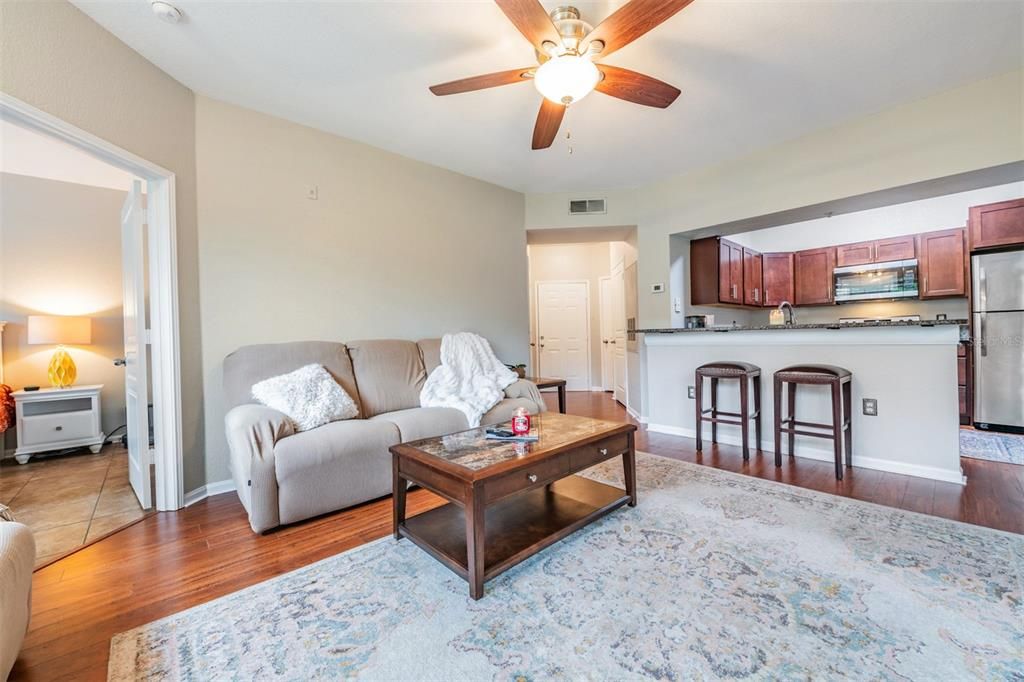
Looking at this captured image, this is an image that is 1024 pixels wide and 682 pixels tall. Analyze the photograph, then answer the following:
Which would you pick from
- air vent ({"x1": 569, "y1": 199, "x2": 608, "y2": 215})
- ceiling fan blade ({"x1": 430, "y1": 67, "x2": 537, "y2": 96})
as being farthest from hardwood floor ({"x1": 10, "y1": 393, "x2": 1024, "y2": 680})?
air vent ({"x1": 569, "y1": 199, "x2": 608, "y2": 215})

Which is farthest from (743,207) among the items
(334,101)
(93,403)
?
(93,403)

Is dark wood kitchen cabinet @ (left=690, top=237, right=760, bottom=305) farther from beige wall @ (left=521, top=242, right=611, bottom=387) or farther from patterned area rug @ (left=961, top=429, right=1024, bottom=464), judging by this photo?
beige wall @ (left=521, top=242, right=611, bottom=387)

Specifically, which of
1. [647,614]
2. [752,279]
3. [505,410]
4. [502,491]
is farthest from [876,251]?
[502,491]

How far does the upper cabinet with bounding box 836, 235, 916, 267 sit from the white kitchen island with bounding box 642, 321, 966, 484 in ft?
9.87

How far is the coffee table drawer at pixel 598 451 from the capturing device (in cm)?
198

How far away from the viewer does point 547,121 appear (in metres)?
2.41

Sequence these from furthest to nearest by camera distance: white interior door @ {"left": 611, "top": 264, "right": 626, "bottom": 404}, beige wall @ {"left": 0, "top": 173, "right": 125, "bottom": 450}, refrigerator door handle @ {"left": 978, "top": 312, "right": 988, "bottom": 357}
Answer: white interior door @ {"left": 611, "top": 264, "right": 626, "bottom": 404}
refrigerator door handle @ {"left": 978, "top": 312, "right": 988, "bottom": 357}
beige wall @ {"left": 0, "top": 173, "right": 125, "bottom": 450}

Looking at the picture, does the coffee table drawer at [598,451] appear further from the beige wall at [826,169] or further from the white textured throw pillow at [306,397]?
the beige wall at [826,169]

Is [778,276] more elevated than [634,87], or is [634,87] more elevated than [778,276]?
[634,87]

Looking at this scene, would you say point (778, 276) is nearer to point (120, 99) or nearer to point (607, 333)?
point (607, 333)

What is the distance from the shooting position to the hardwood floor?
142cm

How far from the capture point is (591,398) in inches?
251

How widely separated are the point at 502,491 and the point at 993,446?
442cm

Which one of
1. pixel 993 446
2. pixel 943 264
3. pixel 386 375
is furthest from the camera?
pixel 943 264
